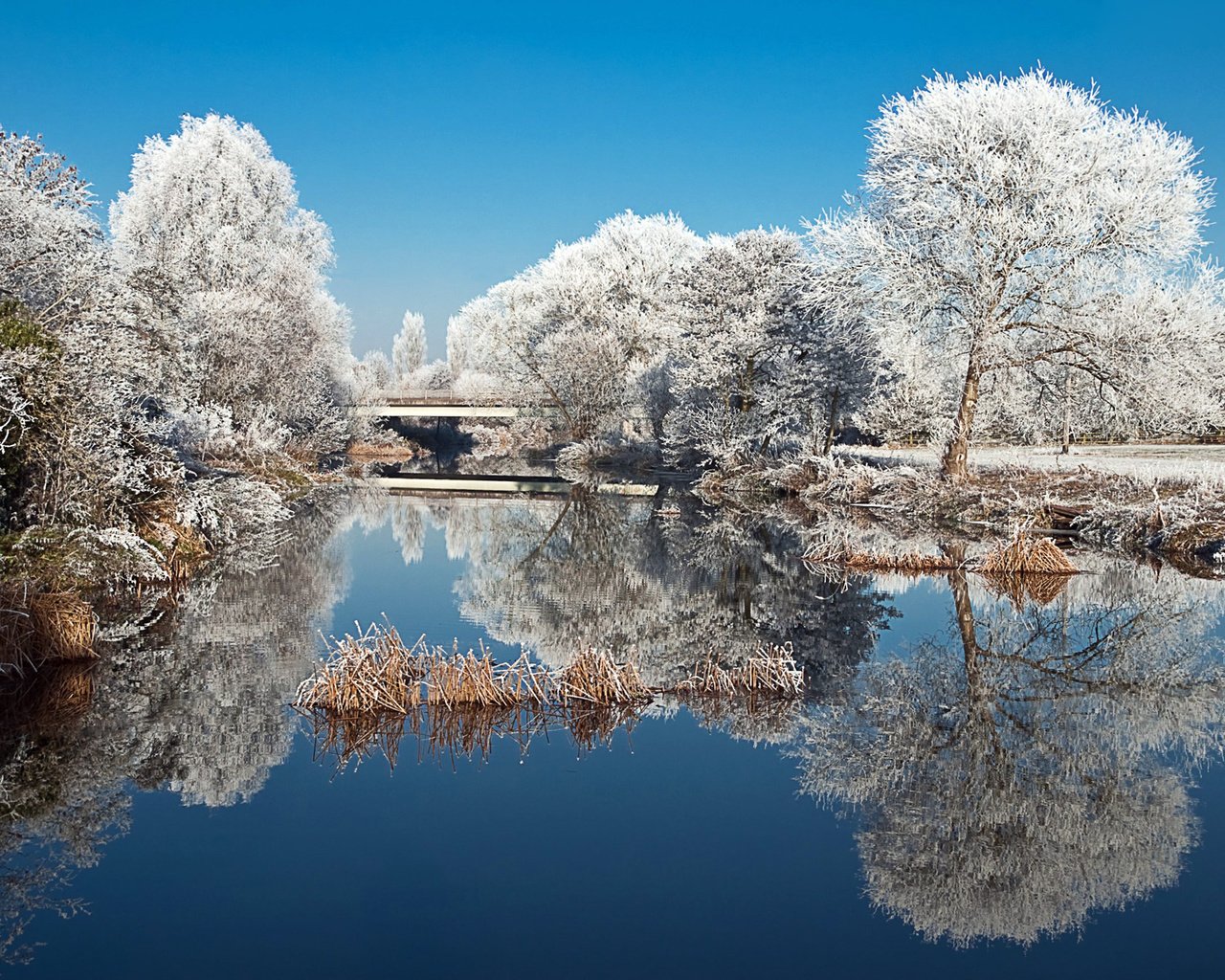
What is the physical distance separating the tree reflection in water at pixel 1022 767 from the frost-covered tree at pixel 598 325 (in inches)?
1361

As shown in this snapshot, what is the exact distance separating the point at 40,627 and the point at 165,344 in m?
13.9

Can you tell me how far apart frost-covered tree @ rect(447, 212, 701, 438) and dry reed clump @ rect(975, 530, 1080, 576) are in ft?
94.6

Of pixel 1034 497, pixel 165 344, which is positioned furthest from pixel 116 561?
pixel 1034 497

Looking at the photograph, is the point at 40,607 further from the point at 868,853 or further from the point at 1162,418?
the point at 1162,418

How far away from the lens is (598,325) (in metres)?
53.2

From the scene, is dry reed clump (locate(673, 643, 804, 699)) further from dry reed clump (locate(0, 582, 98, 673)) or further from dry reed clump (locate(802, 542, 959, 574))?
dry reed clump (locate(802, 542, 959, 574))

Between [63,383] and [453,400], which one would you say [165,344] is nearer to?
[63,383]

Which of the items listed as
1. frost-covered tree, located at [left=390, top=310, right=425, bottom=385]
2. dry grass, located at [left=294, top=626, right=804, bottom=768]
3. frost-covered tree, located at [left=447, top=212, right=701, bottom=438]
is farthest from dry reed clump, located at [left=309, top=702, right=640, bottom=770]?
frost-covered tree, located at [left=390, top=310, right=425, bottom=385]

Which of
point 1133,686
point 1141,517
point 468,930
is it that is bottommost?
point 468,930

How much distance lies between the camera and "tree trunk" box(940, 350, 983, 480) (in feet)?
92.5

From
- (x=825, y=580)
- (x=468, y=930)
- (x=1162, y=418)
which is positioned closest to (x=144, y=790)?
(x=468, y=930)

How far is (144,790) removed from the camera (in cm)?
834

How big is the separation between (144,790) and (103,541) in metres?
7.64

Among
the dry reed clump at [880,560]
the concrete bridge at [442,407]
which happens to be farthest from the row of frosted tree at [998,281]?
the concrete bridge at [442,407]
